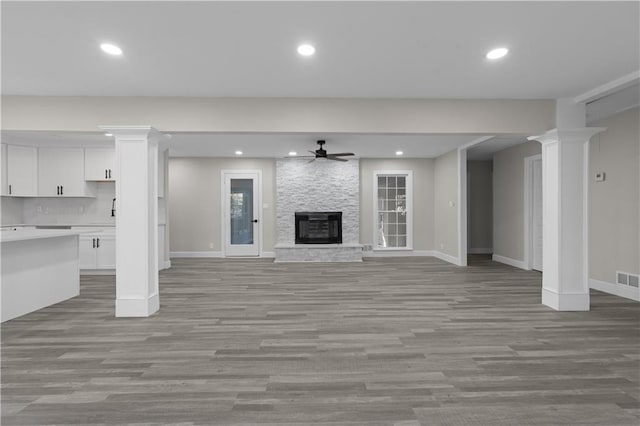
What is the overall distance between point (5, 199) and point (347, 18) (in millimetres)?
7503

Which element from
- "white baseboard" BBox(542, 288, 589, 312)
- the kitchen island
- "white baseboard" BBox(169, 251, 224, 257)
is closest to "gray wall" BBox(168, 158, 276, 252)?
"white baseboard" BBox(169, 251, 224, 257)

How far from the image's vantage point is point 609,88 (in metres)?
3.72

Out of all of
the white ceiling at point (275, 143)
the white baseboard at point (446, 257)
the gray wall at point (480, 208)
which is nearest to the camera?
the white ceiling at point (275, 143)

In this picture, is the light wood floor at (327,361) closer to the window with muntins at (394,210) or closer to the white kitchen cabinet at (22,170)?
the white kitchen cabinet at (22,170)

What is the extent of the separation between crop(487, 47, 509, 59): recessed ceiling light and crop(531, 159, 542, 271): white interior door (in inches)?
186

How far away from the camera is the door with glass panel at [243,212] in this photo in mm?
9000

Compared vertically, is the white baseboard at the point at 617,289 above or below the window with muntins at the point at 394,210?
below

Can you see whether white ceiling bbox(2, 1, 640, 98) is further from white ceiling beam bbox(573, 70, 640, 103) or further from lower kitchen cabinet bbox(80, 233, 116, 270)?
lower kitchen cabinet bbox(80, 233, 116, 270)

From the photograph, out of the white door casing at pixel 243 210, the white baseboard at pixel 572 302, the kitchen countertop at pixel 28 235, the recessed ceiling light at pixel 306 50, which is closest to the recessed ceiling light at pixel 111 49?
the recessed ceiling light at pixel 306 50

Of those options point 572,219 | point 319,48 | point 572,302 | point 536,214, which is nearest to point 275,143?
point 319,48

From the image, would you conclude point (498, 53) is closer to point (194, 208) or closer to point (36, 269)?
point (36, 269)

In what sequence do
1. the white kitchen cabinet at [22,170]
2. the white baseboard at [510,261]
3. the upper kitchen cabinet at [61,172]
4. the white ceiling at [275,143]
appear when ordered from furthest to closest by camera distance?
the white baseboard at [510,261]
the upper kitchen cabinet at [61,172]
the white kitchen cabinet at [22,170]
the white ceiling at [275,143]

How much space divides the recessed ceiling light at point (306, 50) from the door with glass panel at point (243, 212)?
621cm

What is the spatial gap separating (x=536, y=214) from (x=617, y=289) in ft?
7.39
